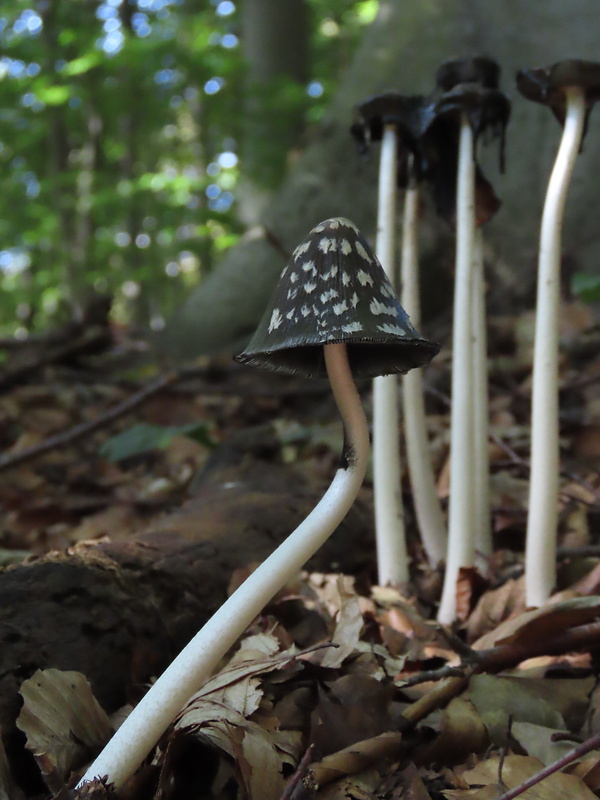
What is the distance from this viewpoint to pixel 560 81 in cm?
164

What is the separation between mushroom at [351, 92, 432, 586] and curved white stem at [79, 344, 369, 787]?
0.72 metres

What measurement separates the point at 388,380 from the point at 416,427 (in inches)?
8.3

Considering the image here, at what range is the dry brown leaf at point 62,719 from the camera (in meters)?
1.17

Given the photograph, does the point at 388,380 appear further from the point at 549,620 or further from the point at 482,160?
the point at 482,160

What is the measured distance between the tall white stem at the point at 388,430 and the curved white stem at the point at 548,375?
394 millimetres

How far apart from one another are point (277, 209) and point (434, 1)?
1.67 meters

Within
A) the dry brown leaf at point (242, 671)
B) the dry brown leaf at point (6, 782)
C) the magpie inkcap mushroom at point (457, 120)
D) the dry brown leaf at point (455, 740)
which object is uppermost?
the magpie inkcap mushroom at point (457, 120)

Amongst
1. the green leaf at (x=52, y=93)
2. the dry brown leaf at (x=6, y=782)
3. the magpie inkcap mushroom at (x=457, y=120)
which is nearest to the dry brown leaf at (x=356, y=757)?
the dry brown leaf at (x=6, y=782)

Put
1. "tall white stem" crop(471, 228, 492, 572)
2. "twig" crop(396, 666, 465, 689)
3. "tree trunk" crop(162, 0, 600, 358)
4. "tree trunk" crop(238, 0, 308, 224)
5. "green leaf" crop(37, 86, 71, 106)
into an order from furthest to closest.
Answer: "tree trunk" crop(238, 0, 308, 224), "green leaf" crop(37, 86, 71, 106), "tree trunk" crop(162, 0, 600, 358), "tall white stem" crop(471, 228, 492, 572), "twig" crop(396, 666, 465, 689)

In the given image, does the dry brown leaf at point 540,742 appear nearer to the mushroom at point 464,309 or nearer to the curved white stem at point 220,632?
the mushroom at point 464,309

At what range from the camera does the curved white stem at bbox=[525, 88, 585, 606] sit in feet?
5.54

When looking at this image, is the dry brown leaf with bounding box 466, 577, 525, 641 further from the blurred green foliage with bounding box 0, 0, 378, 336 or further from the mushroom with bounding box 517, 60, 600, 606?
the blurred green foliage with bounding box 0, 0, 378, 336

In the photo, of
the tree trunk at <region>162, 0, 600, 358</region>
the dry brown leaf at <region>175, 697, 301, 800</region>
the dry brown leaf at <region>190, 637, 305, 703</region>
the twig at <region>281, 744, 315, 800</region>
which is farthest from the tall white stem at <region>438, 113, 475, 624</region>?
the tree trunk at <region>162, 0, 600, 358</region>

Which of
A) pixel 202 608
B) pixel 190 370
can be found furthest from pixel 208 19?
pixel 202 608
